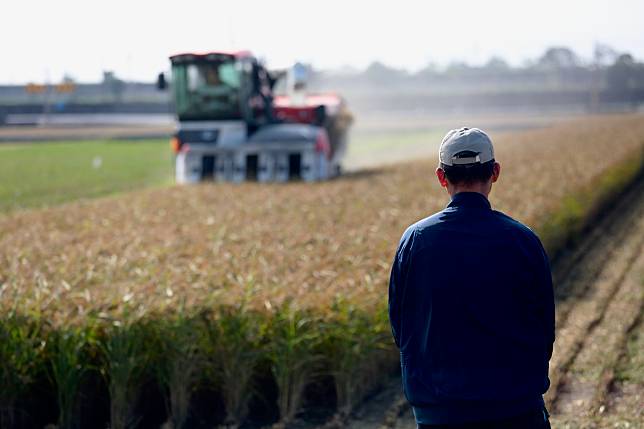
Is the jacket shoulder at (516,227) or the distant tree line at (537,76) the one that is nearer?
the jacket shoulder at (516,227)

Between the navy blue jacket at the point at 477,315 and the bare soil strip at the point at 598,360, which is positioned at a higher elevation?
the navy blue jacket at the point at 477,315

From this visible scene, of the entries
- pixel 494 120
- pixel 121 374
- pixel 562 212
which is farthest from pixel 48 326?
pixel 494 120

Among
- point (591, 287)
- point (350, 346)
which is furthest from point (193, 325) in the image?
point (591, 287)

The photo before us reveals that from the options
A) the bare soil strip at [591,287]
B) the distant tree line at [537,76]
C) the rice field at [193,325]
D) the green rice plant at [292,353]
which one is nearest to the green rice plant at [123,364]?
the rice field at [193,325]

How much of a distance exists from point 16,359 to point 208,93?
43.4ft

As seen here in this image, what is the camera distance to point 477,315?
3014mm

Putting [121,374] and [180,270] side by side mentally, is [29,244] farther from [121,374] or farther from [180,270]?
[121,374]

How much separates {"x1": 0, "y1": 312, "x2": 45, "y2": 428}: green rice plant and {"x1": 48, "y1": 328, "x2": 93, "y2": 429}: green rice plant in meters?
0.10

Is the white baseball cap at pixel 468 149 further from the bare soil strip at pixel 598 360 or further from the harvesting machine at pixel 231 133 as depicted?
the harvesting machine at pixel 231 133

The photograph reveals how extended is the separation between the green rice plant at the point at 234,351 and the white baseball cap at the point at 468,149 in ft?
10.4

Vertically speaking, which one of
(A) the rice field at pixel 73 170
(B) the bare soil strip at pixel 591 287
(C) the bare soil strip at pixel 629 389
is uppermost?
(C) the bare soil strip at pixel 629 389

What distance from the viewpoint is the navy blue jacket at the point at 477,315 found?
2994 mm

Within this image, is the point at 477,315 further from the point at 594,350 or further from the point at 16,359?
the point at 594,350

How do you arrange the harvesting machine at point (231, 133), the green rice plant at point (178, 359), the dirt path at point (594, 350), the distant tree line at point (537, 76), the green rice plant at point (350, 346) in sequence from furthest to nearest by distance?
1. the distant tree line at point (537, 76)
2. the harvesting machine at point (231, 133)
3. the green rice plant at point (350, 346)
4. the dirt path at point (594, 350)
5. the green rice plant at point (178, 359)
